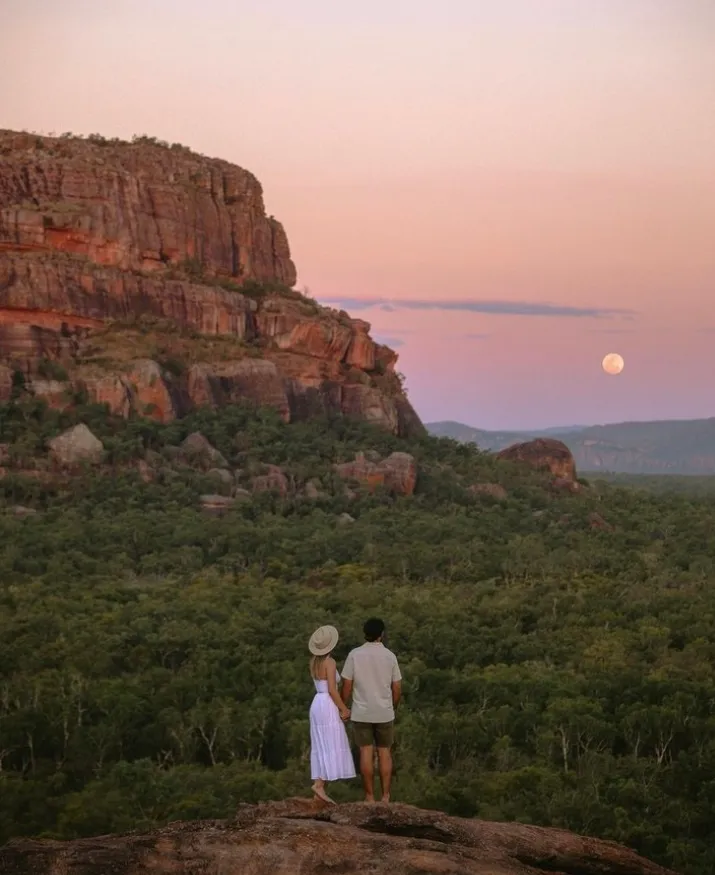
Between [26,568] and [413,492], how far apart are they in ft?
67.9

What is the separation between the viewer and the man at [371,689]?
31.5ft

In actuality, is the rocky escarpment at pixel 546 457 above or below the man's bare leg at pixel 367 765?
above

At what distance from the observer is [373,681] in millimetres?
9633

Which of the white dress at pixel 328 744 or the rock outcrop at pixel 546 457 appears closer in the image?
the white dress at pixel 328 744

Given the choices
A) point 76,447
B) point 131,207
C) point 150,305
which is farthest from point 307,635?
point 131,207

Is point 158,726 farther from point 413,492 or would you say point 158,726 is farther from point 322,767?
point 413,492

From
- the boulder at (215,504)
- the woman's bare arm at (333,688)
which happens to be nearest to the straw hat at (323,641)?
the woman's bare arm at (333,688)

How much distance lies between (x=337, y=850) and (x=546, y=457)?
56265 millimetres

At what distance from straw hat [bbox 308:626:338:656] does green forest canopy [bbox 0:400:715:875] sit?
26.2 feet

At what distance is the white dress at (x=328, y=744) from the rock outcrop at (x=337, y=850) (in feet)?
4.25

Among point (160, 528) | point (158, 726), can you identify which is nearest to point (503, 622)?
point (158, 726)

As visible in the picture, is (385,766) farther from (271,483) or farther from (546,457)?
(546,457)

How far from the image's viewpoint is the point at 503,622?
1236 inches

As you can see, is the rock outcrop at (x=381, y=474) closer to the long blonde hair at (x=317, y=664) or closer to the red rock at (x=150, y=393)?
the red rock at (x=150, y=393)
